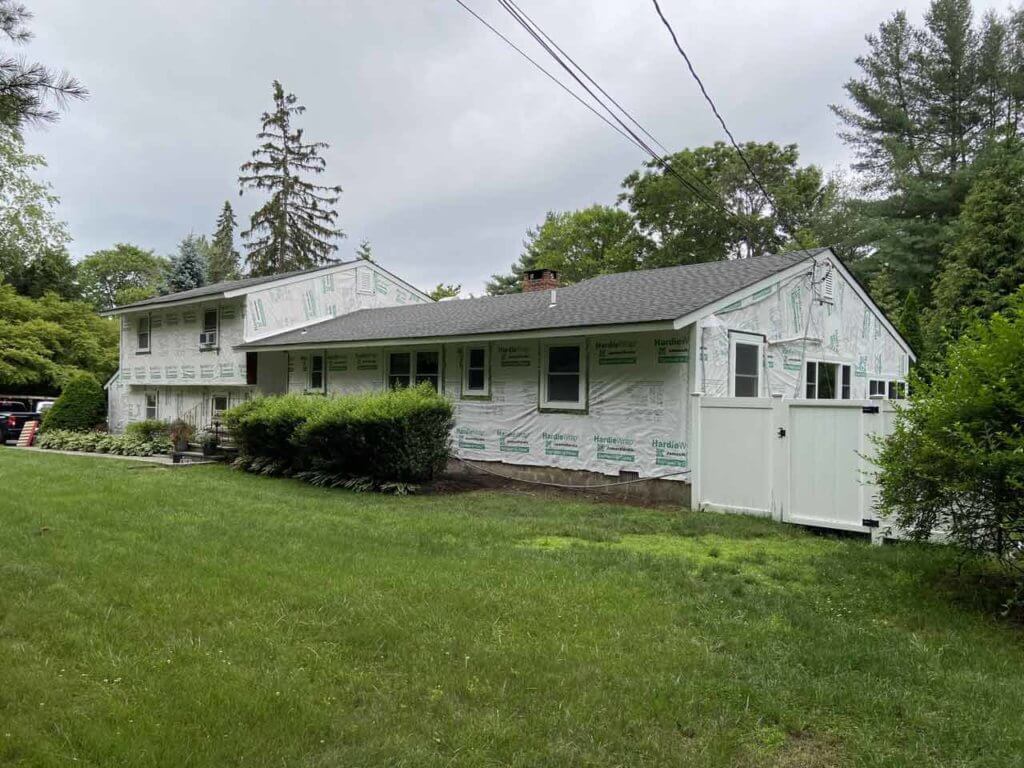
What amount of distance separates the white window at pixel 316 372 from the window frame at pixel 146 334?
26.1 feet

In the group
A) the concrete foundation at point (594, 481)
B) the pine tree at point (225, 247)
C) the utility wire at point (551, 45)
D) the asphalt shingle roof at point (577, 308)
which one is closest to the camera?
the utility wire at point (551, 45)

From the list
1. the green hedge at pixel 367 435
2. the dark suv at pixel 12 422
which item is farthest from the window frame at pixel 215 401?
the green hedge at pixel 367 435

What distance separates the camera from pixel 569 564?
19.1 feet

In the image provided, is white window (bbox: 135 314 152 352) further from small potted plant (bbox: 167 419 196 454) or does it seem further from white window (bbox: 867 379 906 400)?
white window (bbox: 867 379 906 400)

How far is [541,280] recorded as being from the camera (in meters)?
18.0

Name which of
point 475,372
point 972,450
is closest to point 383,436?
point 475,372

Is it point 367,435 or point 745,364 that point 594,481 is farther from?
point 367,435

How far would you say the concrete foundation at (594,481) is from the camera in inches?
401

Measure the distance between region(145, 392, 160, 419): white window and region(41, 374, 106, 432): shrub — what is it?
1.93m

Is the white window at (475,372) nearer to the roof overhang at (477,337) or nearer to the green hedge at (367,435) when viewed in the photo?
the roof overhang at (477,337)

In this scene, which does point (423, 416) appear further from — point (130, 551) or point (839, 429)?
point (839, 429)

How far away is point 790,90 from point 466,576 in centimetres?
917

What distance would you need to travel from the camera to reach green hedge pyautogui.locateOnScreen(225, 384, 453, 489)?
34.9 feet

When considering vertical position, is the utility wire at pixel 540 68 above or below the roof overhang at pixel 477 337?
above
